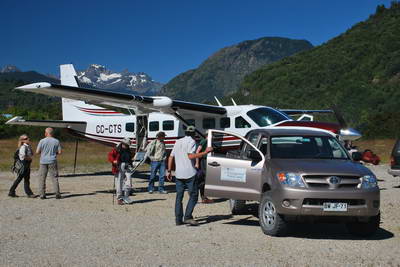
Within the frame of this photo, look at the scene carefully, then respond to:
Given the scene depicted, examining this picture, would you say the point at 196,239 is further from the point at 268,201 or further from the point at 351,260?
the point at 351,260

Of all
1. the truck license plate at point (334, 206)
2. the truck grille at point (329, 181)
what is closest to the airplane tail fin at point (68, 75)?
the truck grille at point (329, 181)

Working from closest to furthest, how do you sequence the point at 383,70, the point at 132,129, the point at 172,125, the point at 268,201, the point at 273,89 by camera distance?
the point at 268,201, the point at 172,125, the point at 132,129, the point at 383,70, the point at 273,89

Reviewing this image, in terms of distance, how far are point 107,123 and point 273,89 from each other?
52071 millimetres

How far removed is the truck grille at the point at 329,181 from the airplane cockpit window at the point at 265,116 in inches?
313

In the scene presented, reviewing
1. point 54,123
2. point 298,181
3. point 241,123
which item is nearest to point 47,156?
point 241,123

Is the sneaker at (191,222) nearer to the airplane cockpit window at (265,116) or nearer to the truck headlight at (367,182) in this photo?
the truck headlight at (367,182)

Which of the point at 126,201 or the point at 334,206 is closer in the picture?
the point at 334,206

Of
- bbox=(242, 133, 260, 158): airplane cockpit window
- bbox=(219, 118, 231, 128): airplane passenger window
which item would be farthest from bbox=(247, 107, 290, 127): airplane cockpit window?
bbox=(242, 133, 260, 158): airplane cockpit window

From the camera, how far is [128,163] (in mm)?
12297

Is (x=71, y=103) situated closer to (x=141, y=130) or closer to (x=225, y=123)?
(x=141, y=130)

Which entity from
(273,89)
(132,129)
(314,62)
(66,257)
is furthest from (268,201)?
(314,62)

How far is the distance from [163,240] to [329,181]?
2.87 m

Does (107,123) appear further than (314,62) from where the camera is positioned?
No

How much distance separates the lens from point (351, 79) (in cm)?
6369
